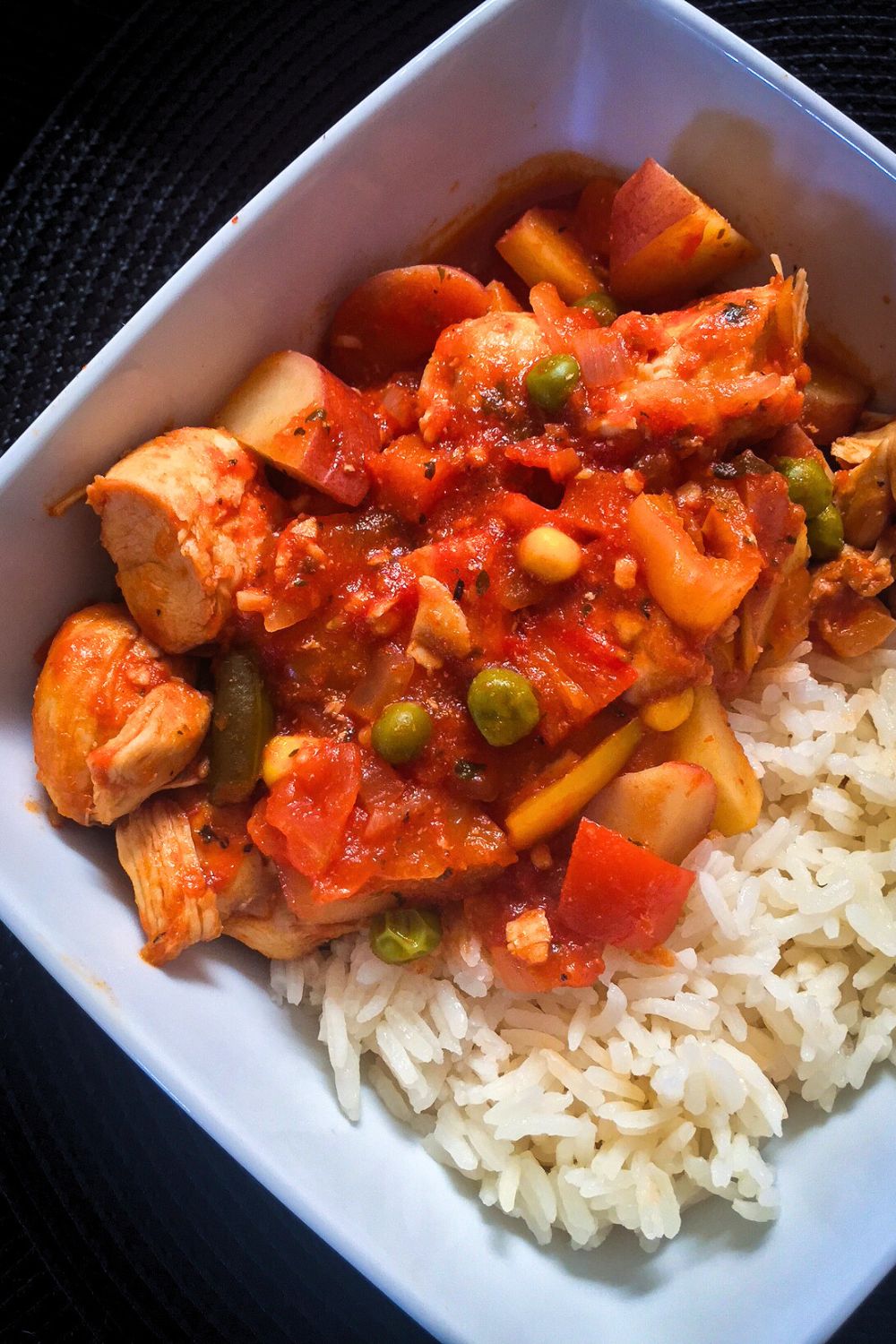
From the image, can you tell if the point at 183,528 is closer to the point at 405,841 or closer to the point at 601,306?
the point at 405,841

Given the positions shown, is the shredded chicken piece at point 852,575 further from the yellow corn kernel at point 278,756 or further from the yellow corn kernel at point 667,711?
the yellow corn kernel at point 278,756

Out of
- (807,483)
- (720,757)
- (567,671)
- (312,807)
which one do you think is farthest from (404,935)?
(807,483)

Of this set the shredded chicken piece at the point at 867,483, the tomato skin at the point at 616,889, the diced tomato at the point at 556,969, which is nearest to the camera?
the tomato skin at the point at 616,889

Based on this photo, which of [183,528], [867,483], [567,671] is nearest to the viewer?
[183,528]

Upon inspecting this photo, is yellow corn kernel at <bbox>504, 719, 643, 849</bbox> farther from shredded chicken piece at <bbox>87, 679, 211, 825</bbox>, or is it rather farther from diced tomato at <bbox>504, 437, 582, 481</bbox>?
shredded chicken piece at <bbox>87, 679, 211, 825</bbox>

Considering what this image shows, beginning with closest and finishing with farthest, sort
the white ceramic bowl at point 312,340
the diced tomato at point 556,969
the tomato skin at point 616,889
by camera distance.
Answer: the white ceramic bowl at point 312,340 < the tomato skin at point 616,889 < the diced tomato at point 556,969

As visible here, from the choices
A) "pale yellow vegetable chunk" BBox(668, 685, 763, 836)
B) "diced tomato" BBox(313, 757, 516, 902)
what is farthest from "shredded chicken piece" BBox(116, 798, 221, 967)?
"pale yellow vegetable chunk" BBox(668, 685, 763, 836)

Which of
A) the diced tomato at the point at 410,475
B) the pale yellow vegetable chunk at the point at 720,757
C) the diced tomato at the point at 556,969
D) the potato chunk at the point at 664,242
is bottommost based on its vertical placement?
the diced tomato at the point at 556,969

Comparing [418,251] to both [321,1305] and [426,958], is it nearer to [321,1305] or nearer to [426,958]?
[426,958]

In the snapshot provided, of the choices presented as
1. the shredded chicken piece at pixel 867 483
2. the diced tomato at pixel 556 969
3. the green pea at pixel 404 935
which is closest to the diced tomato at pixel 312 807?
the green pea at pixel 404 935
